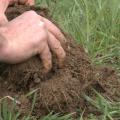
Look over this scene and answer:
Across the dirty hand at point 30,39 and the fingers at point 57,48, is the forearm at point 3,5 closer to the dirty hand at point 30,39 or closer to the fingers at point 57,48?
the dirty hand at point 30,39

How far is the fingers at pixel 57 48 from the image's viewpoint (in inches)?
106

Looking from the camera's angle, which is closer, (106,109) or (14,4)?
(106,109)

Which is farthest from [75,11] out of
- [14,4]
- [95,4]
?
[14,4]

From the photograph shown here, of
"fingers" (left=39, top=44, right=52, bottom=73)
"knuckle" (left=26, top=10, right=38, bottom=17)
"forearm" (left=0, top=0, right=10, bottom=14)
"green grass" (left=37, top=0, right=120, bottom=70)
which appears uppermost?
"forearm" (left=0, top=0, right=10, bottom=14)

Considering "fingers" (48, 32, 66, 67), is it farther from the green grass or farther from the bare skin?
the green grass

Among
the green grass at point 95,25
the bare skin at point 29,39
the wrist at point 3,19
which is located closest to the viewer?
the bare skin at point 29,39

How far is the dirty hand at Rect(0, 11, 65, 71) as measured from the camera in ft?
8.38

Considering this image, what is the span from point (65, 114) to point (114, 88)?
378 millimetres

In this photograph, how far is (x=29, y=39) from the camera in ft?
8.55

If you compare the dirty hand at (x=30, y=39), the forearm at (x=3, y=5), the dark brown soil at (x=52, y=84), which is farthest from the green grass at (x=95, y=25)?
the forearm at (x=3, y=5)

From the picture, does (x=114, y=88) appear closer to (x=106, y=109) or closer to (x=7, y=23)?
(x=106, y=109)

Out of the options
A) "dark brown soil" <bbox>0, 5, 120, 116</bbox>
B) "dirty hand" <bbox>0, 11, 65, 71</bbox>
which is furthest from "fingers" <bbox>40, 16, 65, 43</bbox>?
"dark brown soil" <bbox>0, 5, 120, 116</bbox>

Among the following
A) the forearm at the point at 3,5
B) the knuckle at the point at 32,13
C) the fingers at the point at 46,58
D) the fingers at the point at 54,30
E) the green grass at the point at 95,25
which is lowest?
the green grass at the point at 95,25

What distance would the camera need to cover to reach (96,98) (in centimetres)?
270
